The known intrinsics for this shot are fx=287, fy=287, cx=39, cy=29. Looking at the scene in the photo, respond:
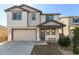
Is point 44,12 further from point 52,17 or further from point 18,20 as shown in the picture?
point 18,20

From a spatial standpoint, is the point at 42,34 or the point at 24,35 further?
the point at 24,35

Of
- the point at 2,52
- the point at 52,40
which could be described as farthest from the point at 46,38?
the point at 2,52

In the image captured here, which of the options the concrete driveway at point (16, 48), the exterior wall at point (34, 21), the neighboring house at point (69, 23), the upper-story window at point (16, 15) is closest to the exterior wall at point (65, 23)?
the neighboring house at point (69, 23)

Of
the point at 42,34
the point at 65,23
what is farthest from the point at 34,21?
the point at 65,23

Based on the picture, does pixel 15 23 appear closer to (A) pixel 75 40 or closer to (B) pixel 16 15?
(B) pixel 16 15

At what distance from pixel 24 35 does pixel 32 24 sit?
16.7 inches

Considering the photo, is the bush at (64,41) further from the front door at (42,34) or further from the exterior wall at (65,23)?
the front door at (42,34)

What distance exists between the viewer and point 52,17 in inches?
291

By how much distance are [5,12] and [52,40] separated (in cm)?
142

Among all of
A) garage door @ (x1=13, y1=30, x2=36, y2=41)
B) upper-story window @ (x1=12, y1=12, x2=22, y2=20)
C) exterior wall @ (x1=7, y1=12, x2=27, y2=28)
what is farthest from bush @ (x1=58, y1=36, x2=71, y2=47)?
upper-story window @ (x1=12, y1=12, x2=22, y2=20)

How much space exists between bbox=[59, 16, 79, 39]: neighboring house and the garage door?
82 centimetres

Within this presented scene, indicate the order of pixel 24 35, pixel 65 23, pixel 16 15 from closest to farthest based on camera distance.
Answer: pixel 65 23, pixel 16 15, pixel 24 35

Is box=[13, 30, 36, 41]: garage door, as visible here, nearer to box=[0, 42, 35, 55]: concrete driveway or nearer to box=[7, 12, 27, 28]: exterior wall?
box=[0, 42, 35, 55]: concrete driveway

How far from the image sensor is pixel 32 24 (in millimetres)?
7398
